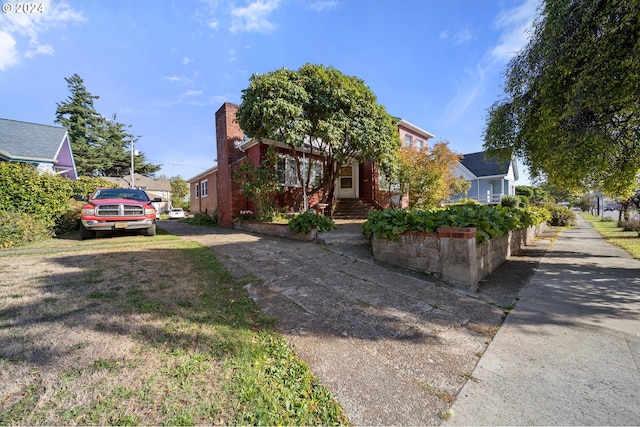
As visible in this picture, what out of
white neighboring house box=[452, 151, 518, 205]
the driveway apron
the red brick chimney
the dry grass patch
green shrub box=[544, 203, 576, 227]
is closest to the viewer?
the dry grass patch

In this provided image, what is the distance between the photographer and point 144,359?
1.99 meters

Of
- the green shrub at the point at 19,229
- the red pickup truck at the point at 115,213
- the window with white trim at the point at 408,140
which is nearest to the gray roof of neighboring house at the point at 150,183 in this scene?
the green shrub at the point at 19,229

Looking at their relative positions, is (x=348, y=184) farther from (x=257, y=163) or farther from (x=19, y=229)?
(x=19, y=229)

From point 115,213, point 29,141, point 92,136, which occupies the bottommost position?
point 115,213

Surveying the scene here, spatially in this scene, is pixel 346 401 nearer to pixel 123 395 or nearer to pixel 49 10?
pixel 123 395

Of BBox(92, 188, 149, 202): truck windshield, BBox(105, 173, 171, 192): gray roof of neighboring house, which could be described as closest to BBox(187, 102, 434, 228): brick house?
BBox(92, 188, 149, 202): truck windshield

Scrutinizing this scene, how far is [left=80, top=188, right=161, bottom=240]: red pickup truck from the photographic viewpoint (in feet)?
24.0

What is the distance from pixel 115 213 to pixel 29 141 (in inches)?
440

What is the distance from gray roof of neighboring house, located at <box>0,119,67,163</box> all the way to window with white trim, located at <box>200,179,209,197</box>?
7.84 metres

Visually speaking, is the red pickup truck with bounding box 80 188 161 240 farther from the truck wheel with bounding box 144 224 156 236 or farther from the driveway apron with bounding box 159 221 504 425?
the driveway apron with bounding box 159 221 504 425

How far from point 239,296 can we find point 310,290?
1022 mm

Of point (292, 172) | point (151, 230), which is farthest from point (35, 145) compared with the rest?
point (292, 172)

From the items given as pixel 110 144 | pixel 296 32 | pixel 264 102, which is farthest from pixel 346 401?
pixel 110 144

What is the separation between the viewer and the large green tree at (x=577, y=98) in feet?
14.0
